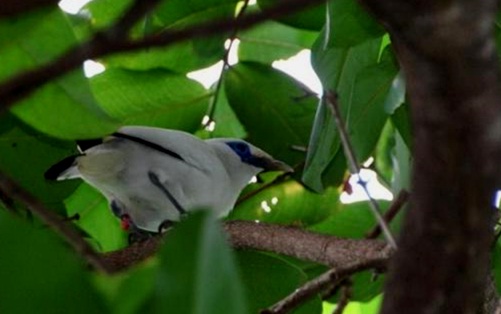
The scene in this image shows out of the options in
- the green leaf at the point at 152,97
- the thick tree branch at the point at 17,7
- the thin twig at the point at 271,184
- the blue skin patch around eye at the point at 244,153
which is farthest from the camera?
the blue skin patch around eye at the point at 244,153

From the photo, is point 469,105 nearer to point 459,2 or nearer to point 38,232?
point 459,2

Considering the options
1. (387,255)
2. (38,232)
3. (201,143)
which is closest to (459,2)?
(38,232)

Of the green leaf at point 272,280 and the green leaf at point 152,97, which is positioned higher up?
the green leaf at point 152,97

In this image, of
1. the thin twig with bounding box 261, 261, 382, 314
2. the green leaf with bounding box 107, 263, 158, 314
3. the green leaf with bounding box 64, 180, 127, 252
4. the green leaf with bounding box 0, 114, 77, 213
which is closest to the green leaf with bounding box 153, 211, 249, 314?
the green leaf with bounding box 107, 263, 158, 314

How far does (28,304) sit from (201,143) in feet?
7.96

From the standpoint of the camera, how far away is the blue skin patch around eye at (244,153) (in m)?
3.25

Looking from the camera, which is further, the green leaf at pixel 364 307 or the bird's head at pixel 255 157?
the bird's head at pixel 255 157

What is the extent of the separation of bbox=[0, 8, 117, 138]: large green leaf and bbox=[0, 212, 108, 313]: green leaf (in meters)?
0.31

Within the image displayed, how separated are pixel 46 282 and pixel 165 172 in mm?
2616

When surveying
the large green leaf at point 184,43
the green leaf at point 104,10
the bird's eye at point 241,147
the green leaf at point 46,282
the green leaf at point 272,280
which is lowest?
the green leaf at point 272,280

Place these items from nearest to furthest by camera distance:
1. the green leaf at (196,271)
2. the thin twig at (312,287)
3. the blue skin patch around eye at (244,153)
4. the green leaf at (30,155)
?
the green leaf at (196,271)
the thin twig at (312,287)
the green leaf at (30,155)
the blue skin patch around eye at (244,153)

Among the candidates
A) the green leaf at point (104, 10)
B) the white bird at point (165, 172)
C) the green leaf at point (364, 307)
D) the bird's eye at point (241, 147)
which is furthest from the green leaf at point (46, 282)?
the bird's eye at point (241, 147)

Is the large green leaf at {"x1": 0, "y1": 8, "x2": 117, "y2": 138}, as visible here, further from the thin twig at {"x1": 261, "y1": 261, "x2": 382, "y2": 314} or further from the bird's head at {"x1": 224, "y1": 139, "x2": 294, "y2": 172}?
the bird's head at {"x1": 224, "y1": 139, "x2": 294, "y2": 172}

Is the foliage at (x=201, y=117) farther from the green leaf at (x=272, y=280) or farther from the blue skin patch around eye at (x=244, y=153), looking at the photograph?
the blue skin patch around eye at (x=244, y=153)
